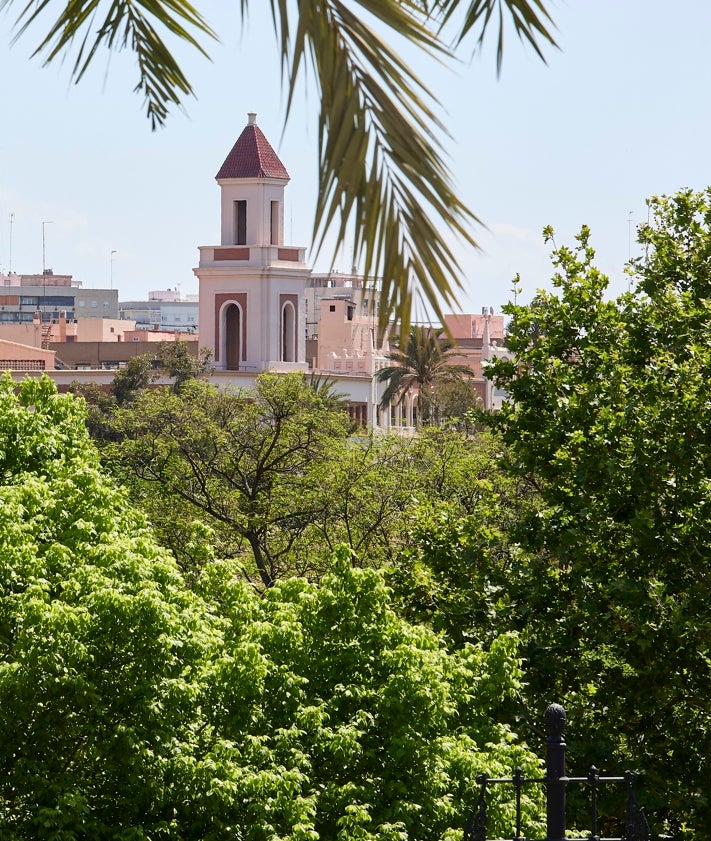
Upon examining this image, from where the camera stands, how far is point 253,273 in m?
58.8

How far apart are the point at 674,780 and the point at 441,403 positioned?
163 feet

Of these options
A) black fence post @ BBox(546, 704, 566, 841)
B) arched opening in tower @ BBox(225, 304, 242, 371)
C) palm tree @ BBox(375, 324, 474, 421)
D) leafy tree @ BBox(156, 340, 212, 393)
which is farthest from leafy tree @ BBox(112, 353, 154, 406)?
black fence post @ BBox(546, 704, 566, 841)

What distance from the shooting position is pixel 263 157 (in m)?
58.9

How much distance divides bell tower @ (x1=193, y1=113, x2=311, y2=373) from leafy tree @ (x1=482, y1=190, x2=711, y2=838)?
44066mm

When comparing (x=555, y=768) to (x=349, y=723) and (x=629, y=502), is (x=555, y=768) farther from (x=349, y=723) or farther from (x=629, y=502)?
(x=629, y=502)

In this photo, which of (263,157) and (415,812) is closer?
(415,812)

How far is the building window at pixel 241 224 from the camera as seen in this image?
196ft

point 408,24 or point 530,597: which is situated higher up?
point 408,24

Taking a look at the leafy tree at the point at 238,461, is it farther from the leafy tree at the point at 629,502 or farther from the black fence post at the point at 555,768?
the black fence post at the point at 555,768

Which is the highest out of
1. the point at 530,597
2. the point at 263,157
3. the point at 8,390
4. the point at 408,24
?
the point at 263,157

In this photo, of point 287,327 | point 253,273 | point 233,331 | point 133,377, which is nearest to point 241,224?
point 253,273

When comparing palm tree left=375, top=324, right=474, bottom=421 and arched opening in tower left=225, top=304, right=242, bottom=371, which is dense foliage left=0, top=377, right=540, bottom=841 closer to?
palm tree left=375, top=324, right=474, bottom=421

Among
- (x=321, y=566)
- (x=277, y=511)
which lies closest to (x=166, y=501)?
(x=277, y=511)

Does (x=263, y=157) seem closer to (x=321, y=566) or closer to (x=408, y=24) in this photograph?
(x=321, y=566)
